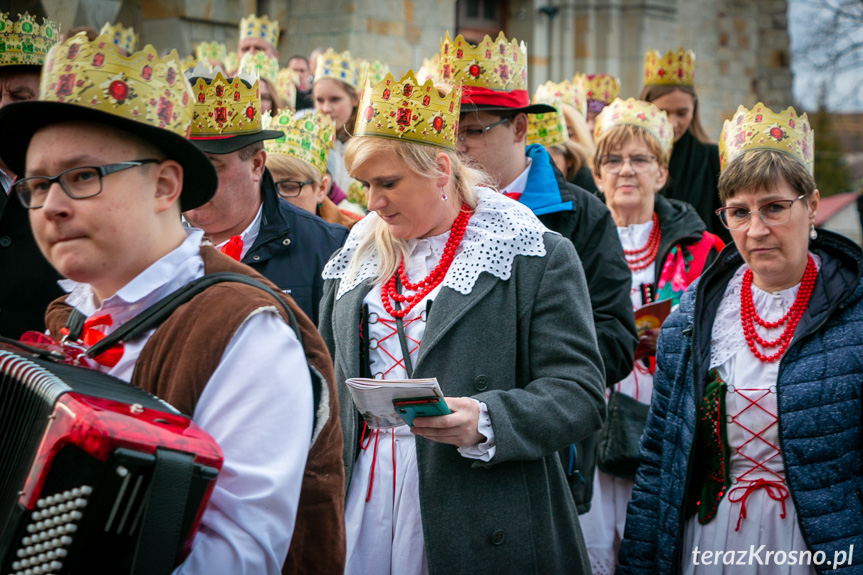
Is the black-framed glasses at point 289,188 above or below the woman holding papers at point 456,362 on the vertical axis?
above

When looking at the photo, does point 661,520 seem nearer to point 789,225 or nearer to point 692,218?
point 789,225

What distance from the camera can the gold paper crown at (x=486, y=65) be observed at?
182 inches

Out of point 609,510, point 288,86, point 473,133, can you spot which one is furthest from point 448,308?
point 288,86

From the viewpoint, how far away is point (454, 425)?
2.78 metres

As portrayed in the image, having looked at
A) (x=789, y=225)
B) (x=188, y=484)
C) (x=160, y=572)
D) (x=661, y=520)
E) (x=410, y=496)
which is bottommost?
(x=661, y=520)

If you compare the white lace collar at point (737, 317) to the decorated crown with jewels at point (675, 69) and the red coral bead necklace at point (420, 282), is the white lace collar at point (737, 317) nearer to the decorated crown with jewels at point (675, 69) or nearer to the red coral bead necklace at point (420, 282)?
the red coral bead necklace at point (420, 282)

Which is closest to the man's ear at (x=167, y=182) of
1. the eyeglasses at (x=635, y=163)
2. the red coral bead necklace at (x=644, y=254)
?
the red coral bead necklace at (x=644, y=254)

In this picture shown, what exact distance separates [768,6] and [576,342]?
20.2 m

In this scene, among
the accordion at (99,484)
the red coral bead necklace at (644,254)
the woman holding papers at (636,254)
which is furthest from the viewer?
the red coral bead necklace at (644,254)

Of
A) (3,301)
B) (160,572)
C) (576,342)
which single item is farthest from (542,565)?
(3,301)

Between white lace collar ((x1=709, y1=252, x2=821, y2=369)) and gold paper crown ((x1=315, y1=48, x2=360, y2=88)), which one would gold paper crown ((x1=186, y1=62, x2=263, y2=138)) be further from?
gold paper crown ((x1=315, y1=48, x2=360, y2=88))

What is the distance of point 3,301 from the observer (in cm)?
395

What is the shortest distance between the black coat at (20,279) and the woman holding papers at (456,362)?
138cm

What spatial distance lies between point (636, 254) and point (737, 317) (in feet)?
5.58
